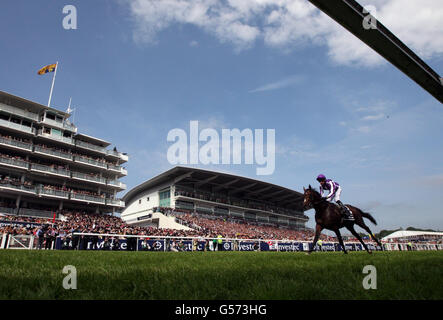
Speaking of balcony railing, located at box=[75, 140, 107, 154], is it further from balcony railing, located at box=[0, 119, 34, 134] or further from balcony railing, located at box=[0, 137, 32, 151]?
balcony railing, located at box=[0, 137, 32, 151]

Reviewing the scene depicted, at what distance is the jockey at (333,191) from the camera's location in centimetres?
990

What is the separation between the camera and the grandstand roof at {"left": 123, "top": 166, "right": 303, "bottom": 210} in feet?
187

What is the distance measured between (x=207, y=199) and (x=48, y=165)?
93.5 feet

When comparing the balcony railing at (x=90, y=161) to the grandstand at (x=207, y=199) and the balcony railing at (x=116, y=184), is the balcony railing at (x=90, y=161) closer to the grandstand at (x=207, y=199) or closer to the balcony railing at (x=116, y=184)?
the balcony railing at (x=116, y=184)

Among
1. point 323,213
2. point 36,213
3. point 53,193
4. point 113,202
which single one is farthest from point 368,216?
point 113,202

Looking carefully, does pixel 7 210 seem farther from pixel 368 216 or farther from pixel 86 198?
pixel 368 216

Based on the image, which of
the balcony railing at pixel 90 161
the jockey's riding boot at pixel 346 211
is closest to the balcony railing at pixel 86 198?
the balcony railing at pixel 90 161

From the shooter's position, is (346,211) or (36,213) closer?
(346,211)

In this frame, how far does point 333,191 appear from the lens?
10062 millimetres

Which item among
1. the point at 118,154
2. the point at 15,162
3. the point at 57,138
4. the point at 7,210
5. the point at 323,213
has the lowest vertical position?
the point at 323,213

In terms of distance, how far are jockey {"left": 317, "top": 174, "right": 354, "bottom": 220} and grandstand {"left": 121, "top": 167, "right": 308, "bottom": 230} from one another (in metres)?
37.0
